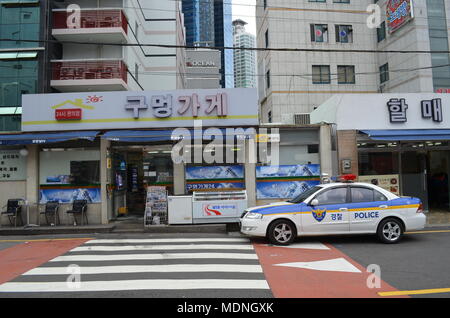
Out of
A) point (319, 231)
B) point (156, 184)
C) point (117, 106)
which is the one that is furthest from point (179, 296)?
point (117, 106)

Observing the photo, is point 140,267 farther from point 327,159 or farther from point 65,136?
point 327,159

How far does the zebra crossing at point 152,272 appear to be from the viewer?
5570 millimetres

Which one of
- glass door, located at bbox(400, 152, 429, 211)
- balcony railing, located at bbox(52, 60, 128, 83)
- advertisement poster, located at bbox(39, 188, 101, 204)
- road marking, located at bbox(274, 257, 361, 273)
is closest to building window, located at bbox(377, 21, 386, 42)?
glass door, located at bbox(400, 152, 429, 211)

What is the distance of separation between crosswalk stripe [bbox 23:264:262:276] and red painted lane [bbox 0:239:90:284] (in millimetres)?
408

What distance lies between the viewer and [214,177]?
13102 millimetres

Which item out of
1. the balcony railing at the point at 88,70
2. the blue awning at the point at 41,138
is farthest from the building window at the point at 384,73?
the blue awning at the point at 41,138

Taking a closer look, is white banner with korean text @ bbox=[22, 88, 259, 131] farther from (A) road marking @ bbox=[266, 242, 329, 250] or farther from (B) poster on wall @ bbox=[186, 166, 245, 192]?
(A) road marking @ bbox=[266, 242, 329, 250]

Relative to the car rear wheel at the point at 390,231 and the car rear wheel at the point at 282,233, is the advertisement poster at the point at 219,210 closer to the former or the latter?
the car rear wheel at the point at 282,233

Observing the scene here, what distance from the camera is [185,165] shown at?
42.8ft

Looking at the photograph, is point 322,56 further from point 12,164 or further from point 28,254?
point 28,254

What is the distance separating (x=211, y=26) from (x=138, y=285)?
16370cm

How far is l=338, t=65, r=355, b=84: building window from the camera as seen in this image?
30.5 metres

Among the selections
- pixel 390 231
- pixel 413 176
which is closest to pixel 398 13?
pixel 413 176

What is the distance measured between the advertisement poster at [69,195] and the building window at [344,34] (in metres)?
26.0
